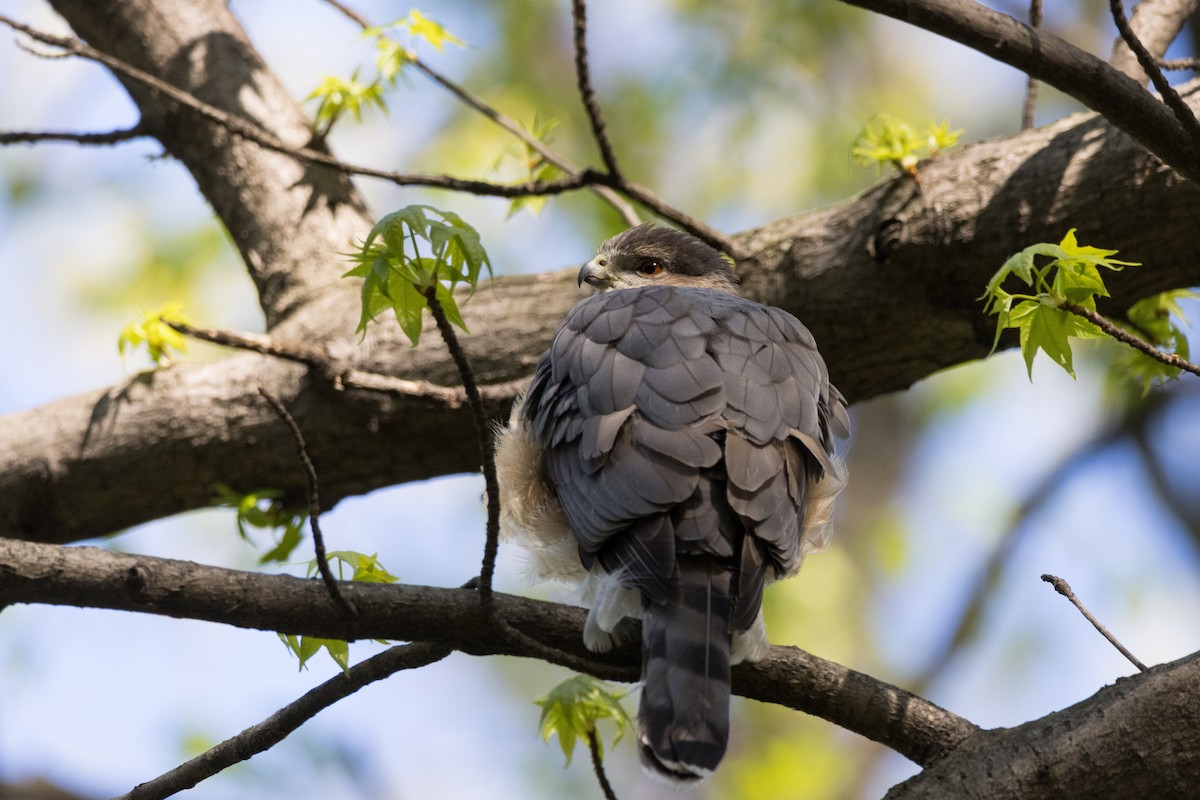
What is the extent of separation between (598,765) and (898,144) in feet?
8.74

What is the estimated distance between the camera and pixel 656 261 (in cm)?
530

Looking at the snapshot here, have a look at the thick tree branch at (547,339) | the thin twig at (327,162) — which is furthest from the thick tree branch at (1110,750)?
the thin twig at (327,162)

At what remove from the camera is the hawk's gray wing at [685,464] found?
9.18 ft

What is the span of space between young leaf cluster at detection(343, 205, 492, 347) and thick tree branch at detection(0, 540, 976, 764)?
0.80m

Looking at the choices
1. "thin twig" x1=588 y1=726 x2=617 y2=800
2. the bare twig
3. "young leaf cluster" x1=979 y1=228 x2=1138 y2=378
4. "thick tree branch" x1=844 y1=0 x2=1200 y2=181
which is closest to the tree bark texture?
"thick tree branch" x1=844 y1=0 x2=1200 y2=181

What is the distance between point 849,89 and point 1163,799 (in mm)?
10222

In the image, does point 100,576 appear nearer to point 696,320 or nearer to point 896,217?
point 696,320

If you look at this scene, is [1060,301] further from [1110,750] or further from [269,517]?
[269,517]

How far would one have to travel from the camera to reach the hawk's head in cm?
504

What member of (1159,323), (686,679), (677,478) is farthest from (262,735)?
(1159,323)

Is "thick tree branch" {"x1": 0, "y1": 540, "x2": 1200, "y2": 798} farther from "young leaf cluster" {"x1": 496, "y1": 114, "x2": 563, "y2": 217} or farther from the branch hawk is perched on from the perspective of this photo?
"young leaf cluster" {"x1": 496, "y1": 114, "x2": 563, "y2": 217}

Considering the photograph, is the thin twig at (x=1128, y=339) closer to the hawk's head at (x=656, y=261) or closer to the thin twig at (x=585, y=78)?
the thin twig at (x=585, y=78)

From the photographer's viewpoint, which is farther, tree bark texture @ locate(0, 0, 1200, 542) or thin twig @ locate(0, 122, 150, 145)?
thin twig @ locate(0, 122, 150, 145)

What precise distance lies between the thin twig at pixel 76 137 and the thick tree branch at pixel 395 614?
9.72ft
